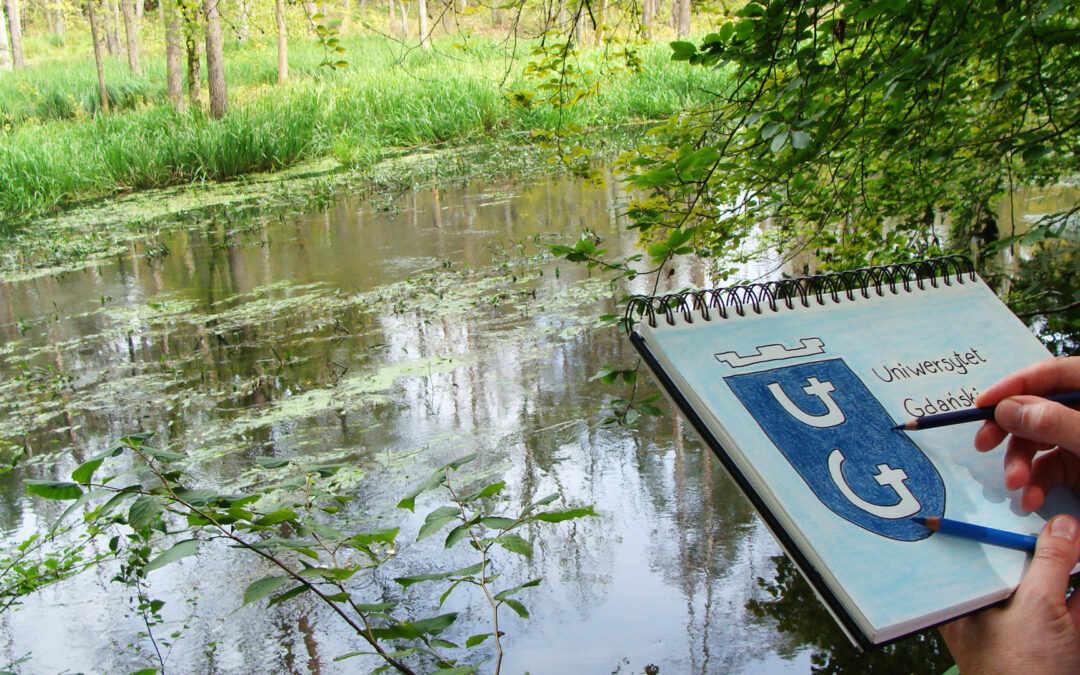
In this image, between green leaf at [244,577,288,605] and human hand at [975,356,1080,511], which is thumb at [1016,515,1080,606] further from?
green leaf at [244,577,288,605]

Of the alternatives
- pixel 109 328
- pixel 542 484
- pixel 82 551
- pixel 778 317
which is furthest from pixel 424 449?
pixel 109 328

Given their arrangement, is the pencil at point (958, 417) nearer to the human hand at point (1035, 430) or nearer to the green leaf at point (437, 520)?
the human hand at point (1035, 430)

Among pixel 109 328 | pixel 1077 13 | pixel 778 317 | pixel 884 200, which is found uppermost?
pixel 1077 13

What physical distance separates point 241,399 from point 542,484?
5.98ft

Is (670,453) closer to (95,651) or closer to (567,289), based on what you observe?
(95,651)

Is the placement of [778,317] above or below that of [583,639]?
above

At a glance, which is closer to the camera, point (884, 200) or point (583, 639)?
point (583, 639)

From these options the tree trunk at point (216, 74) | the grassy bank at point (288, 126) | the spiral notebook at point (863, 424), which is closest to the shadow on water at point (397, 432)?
the spiral notebook at point (863, 424)

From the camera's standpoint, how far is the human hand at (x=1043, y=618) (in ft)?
2.56

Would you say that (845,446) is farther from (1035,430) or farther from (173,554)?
(173,554)

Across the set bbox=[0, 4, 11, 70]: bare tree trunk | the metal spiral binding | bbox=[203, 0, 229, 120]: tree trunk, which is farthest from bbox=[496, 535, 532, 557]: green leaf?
bbox=[0, 4, 11, 70]: bare tree trunk

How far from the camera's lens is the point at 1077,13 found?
2492 millimetres

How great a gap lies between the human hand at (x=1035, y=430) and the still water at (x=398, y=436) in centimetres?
126

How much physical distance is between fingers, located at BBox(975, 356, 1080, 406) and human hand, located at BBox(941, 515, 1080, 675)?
0.15 meters
